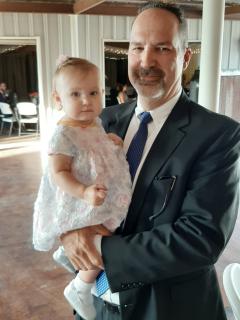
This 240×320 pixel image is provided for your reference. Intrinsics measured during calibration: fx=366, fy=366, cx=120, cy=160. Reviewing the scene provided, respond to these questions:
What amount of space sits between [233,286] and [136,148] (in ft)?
1.90

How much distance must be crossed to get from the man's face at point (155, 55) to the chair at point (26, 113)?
8.30 m

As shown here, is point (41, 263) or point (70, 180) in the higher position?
point (70, 180)

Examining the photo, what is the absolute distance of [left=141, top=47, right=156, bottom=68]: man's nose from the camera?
119 cm

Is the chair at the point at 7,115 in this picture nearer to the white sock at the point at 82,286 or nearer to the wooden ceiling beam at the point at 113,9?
the wooden ceiling beam at the point at 113,9

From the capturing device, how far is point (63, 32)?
7.14m

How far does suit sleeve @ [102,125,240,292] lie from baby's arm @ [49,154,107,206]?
0.16 m

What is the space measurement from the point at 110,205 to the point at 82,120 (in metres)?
0.30

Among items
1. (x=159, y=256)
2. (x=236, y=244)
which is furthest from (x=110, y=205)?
(x=236, y=244)

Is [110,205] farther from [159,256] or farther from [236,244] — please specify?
[236,244]

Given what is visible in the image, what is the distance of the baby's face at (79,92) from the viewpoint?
1183 mm

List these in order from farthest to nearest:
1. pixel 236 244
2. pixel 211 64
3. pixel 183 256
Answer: pixel 236 244
pixel 211 64
pixel 183 256

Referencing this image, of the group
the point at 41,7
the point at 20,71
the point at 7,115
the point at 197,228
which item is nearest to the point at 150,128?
the point at 197,228

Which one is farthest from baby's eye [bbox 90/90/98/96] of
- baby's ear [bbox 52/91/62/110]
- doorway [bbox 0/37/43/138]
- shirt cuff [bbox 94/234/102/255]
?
doorway [bbox 0/37/43/138]

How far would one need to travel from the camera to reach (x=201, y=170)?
1063mm
